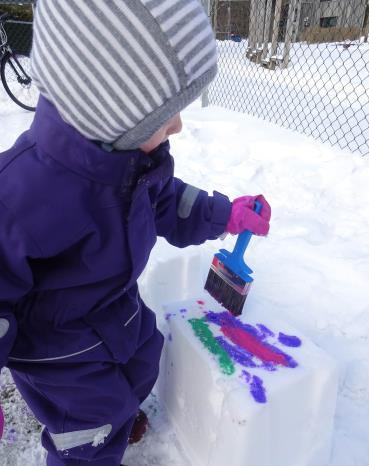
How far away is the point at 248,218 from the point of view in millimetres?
1148

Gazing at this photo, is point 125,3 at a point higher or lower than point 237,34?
higher

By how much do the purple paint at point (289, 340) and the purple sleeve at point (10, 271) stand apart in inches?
24.1

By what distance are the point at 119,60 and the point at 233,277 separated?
0.65m

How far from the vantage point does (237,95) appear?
4.38 meters

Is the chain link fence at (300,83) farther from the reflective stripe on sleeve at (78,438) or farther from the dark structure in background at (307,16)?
the reflective stripe on sleeve at (78,438)

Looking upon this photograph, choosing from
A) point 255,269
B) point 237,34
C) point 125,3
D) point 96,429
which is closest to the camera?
point 125,3

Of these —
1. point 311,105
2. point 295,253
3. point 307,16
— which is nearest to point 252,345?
point 295,253

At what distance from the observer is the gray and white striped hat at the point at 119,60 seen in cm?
66

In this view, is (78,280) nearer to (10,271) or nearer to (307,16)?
(10,271)

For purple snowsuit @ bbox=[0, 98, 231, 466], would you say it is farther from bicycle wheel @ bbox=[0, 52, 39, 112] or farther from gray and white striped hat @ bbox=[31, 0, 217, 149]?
bicycle wheel @ bbox=[0, 52, 39, 112]

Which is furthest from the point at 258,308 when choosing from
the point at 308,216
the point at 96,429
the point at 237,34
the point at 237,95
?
the point at 237,34

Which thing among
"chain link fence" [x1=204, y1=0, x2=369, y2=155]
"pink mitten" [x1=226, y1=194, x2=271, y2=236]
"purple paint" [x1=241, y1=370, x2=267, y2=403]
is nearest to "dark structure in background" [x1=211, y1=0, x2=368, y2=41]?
"chain link fence" [x1=204, y1=0, x2=369, y2=155]

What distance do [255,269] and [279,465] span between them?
0.80 metres

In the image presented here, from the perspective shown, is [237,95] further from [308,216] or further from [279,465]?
[279,465]
